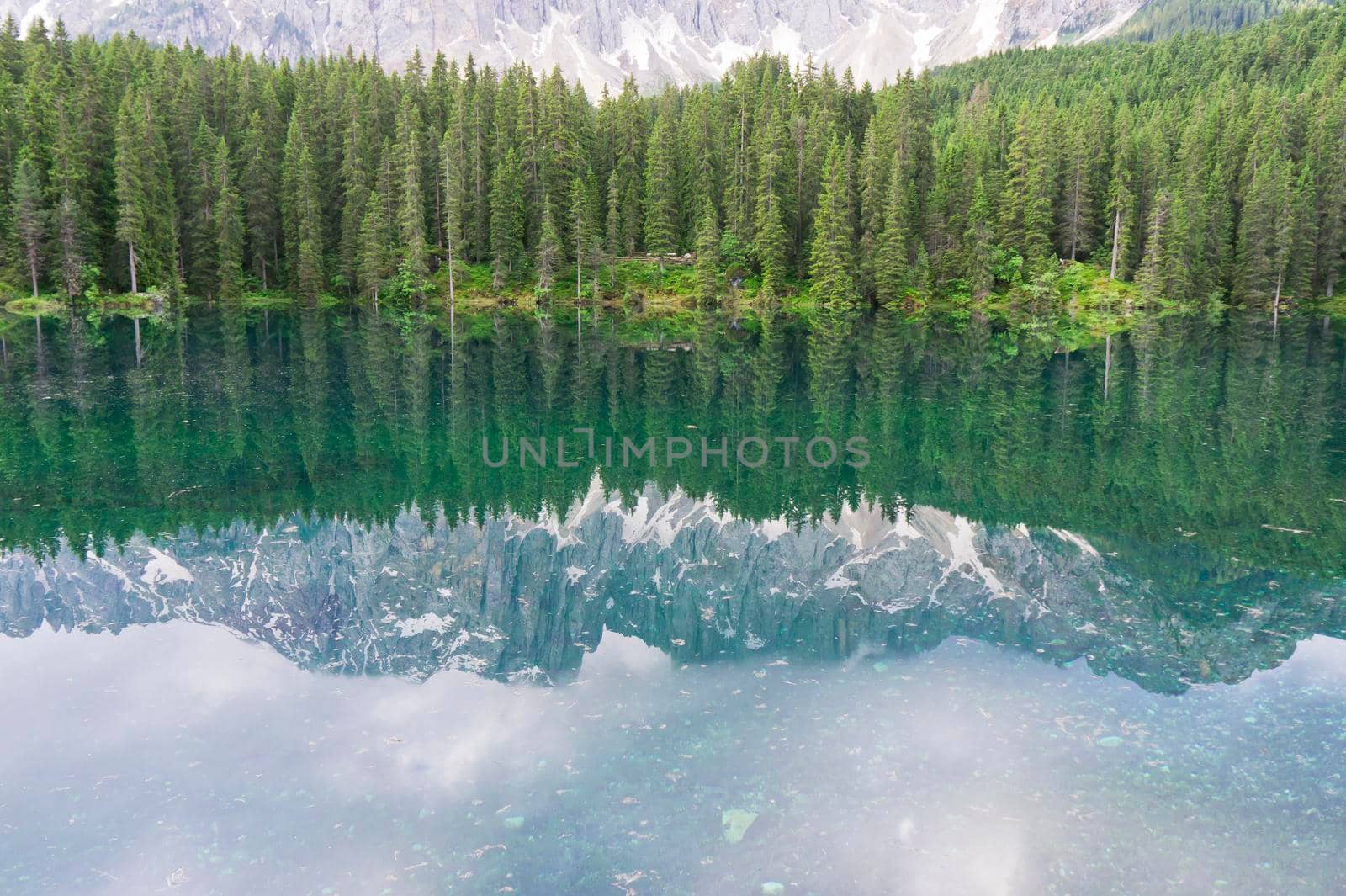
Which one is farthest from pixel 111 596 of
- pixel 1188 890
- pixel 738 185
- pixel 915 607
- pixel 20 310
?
pixel 738 185

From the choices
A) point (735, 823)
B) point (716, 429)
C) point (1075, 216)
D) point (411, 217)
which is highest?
point (411, 217)

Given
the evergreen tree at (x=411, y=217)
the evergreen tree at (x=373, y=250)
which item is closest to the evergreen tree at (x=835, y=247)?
the evergreen tree at (x=411, y=217)

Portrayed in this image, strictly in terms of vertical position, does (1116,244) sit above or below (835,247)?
above

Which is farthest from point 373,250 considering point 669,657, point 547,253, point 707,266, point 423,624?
point 669,657

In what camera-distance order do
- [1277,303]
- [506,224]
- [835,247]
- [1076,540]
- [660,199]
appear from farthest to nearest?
[660,199] → [506,224] → [1277,303] → [835,247] → [1076,540]

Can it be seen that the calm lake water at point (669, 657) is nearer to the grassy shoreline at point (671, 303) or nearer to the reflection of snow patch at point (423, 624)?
the reflection of snow patch at point (423, 624)

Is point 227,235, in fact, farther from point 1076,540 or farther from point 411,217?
point 1076,540

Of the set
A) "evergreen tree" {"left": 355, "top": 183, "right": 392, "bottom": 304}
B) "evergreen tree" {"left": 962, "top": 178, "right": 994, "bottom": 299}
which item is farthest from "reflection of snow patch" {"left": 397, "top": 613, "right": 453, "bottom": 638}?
"evergreen tree" {"left": 962, "top": 178, "right": 994, "bottom": 299}

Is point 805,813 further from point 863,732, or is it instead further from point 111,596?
point 111,596
